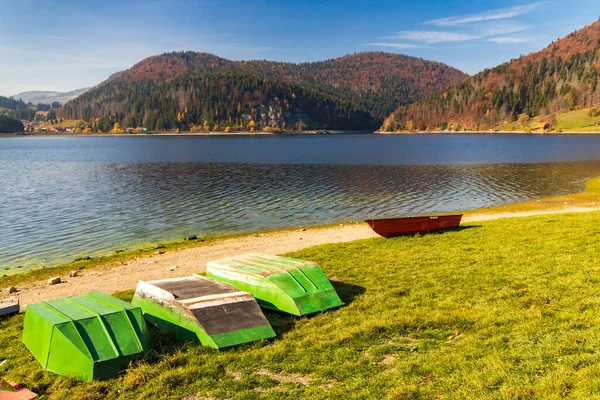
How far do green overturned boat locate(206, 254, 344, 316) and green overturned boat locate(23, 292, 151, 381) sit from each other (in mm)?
3791

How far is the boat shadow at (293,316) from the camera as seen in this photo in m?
11.1

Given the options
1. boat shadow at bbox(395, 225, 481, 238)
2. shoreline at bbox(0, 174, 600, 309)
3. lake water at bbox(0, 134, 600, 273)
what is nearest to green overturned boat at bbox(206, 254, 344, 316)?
shoreline at bbox(0, 174, 600, 309)

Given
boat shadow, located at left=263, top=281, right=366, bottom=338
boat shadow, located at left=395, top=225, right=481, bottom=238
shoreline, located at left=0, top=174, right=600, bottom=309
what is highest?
boat shadow, located at left=395, top=225, right=481, bottom=238

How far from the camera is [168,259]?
22719 mm

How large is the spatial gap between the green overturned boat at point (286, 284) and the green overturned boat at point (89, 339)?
12.4 ft

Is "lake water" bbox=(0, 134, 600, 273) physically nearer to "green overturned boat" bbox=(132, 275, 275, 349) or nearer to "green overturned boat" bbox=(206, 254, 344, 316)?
"green overturned boat" bbox=(206, 254, 344, 316)

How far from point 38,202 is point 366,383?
46480mm

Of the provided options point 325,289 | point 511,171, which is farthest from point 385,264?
point 511,171

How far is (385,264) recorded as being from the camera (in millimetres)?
17125

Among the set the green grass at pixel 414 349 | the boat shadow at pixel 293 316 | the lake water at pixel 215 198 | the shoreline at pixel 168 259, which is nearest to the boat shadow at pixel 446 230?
the shoreline at pixel 168 259

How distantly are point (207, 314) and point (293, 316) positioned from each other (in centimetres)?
262

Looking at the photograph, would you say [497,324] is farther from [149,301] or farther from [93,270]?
[93,270]

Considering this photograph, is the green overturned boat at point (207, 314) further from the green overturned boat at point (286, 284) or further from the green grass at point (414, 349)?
the green overturned boat at point (286, 284)

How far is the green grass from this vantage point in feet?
25.0
